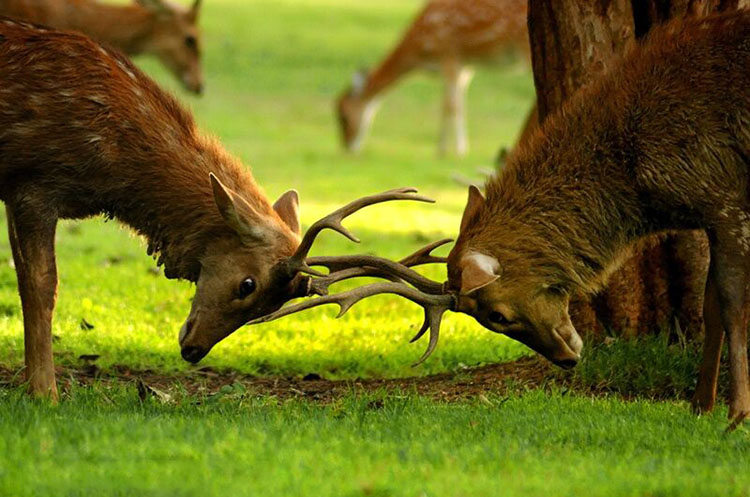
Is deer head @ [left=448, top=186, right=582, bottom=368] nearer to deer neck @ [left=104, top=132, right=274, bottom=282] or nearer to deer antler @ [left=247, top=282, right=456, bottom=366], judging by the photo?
deer antler @ [left=247, top=282, right=456, bottom=366]

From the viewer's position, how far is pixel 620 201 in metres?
7.04

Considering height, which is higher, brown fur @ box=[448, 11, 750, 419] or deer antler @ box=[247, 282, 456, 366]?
brown fur @ box=[448, 11, 750, 419]

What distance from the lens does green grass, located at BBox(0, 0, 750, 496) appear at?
204 inches

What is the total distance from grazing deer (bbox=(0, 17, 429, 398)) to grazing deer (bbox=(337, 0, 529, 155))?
1522 centimetres

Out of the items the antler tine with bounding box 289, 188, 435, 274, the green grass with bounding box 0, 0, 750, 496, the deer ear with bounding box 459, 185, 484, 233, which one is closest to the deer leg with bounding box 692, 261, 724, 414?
the green grass with bounding box 0, 0, 750, 496

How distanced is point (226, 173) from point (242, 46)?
2467 centimetres

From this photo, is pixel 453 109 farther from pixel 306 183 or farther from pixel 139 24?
pixel 139 24

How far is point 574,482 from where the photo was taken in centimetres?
525

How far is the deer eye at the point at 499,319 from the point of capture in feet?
23.0

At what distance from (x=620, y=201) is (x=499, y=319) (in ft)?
2.78

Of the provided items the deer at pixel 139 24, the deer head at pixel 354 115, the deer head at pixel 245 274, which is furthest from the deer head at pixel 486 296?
the deer head at pixel 354 115

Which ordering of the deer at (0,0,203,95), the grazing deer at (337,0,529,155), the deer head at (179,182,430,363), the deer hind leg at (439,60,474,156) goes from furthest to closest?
the grazing deer at (337,0,529,155) → the deer hind leg at (439,60,474,156) → the deer at (0,0,203,95) → the deer head at (179,182,430,363)

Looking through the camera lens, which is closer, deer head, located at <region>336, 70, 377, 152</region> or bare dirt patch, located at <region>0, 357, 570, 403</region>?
bare dirt patch, located at <region>0, 357, 570, 403</region>

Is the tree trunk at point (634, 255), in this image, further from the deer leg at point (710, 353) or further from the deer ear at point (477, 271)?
the deer ear at point (477, 271)
